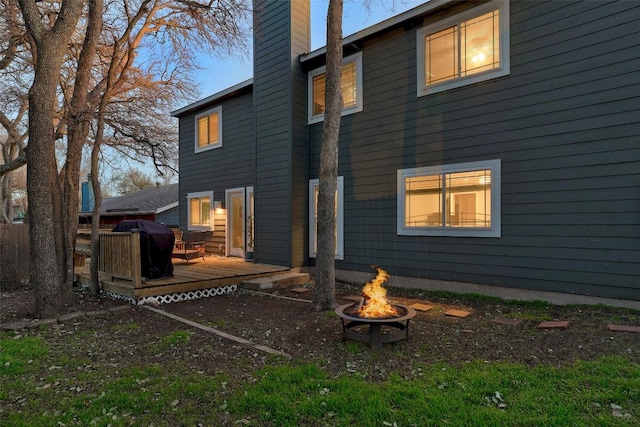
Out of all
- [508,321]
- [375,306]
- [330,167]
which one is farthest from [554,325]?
[330,167]

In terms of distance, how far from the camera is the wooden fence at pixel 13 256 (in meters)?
7.77

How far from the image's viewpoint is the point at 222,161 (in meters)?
11.4

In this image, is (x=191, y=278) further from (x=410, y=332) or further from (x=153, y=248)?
(x=410, y=332)

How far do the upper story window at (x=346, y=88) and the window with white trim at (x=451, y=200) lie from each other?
2.06 meters

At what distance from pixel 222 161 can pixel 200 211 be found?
207 cm

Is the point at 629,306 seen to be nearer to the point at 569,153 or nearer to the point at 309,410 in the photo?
the point at 569,153

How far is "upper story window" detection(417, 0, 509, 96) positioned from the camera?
6.23 m

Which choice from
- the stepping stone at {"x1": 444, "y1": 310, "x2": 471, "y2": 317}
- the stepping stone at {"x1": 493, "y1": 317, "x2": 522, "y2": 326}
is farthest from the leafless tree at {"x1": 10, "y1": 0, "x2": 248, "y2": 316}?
the stepping stone at {"x1": 493, "y1": 317, "x2": 522, "y2": 326}

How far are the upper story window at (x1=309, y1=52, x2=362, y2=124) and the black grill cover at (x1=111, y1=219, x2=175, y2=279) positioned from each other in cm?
446

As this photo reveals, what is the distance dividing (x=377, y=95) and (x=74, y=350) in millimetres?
6804

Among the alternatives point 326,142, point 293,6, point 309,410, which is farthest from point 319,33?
point 309,410

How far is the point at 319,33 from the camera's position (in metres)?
9.78

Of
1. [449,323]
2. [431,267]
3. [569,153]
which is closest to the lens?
[449,323]

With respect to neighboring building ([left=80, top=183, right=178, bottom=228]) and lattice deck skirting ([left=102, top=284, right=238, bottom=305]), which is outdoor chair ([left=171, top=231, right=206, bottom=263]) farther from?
neighboring building ([left=80, top=183, right=178, bottom=228])
